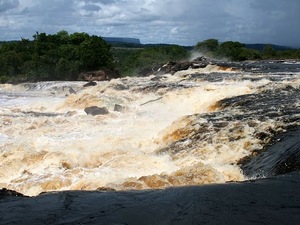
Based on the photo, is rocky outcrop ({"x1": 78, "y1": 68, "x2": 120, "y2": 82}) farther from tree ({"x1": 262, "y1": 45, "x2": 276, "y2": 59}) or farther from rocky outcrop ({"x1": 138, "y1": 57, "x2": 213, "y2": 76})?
tree ({"x1": 262, "y1": 45, "x2": 276, "y2": 59})

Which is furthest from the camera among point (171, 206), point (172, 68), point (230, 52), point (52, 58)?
point (230, 52)

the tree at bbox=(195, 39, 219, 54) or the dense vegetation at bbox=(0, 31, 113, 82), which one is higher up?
the tree at bbox=(195, 39, 219, 54)

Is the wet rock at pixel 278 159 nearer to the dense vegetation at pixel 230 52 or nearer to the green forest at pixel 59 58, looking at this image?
the green forest at pixel 59 58

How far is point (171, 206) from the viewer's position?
509cm

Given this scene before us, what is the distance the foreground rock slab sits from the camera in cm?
465

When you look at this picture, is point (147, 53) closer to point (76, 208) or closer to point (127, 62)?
point (127, 62)

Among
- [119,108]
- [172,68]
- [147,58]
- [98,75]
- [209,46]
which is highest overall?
[209,46]

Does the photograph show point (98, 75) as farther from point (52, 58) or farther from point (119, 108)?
point (119, 108)

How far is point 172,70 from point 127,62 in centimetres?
1408

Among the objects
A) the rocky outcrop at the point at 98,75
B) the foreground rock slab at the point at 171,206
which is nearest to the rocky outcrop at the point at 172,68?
the rocky outcrop at the point at 98,75

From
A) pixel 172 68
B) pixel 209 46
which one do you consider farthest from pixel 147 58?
pixel 209 46

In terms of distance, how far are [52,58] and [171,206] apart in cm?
3416

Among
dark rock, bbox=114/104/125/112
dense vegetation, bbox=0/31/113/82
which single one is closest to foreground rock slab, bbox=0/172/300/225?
dark rock, bbox=114/104/125/112

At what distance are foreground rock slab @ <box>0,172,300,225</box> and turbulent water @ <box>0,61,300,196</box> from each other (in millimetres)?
995
